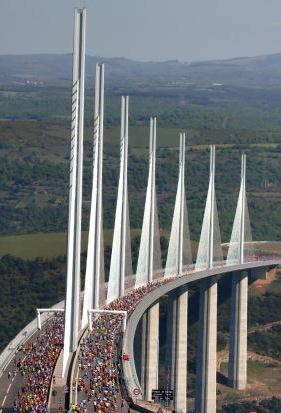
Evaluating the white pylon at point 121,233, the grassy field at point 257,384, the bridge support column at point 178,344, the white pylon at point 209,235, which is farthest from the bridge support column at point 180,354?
the white pylon at point 209,235

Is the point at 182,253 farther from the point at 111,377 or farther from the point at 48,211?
the point at 48,211

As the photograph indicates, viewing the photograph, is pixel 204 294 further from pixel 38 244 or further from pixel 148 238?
pixel 38 244

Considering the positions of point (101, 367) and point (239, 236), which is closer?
point (101, 367)

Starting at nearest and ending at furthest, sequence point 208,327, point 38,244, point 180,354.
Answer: point 180,354 < point 208,327 < point 38,244

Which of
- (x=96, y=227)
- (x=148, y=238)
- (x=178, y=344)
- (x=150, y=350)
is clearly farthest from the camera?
(x=148, y=238)

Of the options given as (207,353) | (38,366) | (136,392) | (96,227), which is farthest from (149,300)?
(136,392)

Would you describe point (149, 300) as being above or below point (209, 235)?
below

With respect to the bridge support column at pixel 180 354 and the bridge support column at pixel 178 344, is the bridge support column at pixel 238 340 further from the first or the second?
the bridge support column at pixel 180 354
